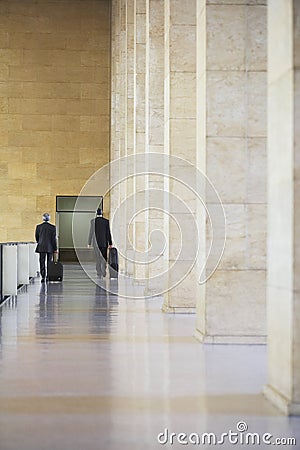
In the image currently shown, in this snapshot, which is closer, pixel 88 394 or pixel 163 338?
pixel 88 394

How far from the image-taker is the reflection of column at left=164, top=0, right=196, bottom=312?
1553 centimetres

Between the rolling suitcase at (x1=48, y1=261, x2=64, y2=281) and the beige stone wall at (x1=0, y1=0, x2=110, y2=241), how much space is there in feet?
46.4

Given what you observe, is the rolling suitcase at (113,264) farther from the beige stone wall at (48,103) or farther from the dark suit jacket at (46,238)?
the beige stone wall at (48,103)

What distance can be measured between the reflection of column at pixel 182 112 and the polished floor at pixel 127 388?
4.04 ft

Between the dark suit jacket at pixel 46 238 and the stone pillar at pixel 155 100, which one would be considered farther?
the dark suit jacket at pixel 46 238

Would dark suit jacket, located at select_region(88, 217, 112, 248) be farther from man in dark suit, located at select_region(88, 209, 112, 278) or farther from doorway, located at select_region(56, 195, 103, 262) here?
doorway, located at select_region(56, 195, 103, 262)

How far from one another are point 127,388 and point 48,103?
3285 cm

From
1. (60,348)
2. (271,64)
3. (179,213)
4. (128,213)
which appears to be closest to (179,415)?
(271,64)

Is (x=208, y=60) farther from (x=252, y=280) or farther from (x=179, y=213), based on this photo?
(x=179, y=213)

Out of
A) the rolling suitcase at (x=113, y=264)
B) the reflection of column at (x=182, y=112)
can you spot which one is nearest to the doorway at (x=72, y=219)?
the rolling suitcase at (x=113, y=264)

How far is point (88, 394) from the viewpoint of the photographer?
7.92 meters

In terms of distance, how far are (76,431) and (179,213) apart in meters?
9.28

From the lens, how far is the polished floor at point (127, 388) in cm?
633

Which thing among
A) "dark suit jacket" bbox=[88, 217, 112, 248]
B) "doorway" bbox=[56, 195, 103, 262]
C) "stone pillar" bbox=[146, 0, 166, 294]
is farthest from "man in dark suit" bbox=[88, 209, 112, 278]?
"doorway" bbox=[56, 195, 103, 262]
